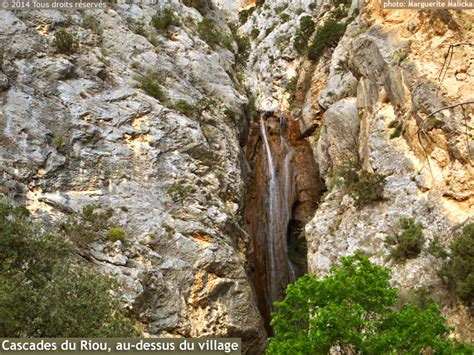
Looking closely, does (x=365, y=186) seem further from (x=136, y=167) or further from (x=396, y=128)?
(x=136, y=167)

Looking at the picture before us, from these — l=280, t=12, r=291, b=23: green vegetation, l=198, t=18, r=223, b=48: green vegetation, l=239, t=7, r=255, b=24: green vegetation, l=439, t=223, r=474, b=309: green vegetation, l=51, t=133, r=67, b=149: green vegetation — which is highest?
l=239, t=7, r=255, b=24: green vegetation

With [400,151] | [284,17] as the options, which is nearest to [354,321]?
[400,151]

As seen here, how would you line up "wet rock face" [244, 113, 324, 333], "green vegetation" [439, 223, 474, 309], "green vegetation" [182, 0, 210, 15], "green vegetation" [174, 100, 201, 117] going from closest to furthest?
"green vegetation" [439, 223, 474, 309]
"green vegetation" [174, 100, 201, 117]
"wet rock face" [244, 113, 324, 333]
"green vegetation" [182, 0, 210, 15]

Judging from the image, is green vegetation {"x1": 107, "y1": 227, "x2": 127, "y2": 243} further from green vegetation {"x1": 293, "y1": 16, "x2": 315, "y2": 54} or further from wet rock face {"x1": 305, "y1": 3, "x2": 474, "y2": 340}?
green vegetation {"x1": 293, "y1": 16, "x2": 315, "y2": 54}

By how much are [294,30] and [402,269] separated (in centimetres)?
3258

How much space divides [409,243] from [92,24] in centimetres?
2170

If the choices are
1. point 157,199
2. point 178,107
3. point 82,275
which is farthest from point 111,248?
point 178,107

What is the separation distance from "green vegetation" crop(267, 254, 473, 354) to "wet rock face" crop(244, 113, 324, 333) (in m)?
12.5

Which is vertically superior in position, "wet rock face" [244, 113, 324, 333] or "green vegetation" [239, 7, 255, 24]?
"green vegetation" [239, 7, 255, 24]

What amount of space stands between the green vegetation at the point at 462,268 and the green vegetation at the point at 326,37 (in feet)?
80.2

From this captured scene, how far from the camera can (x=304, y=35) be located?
43094 millimetres

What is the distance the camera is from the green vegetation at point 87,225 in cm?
1852

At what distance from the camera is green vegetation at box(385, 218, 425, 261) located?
59.2ft

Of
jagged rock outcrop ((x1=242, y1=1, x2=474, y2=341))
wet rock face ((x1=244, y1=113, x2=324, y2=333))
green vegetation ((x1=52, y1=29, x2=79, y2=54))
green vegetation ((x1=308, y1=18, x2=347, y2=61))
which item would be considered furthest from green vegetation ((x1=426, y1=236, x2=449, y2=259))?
green vegetation ((x1=308, y1=18, x2=347, y2=61))
